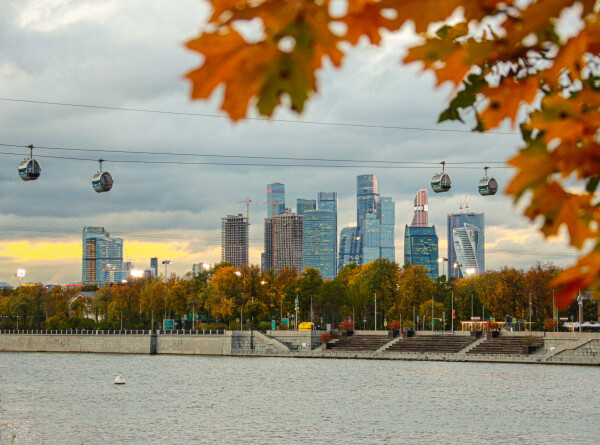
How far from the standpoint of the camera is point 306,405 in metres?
38.0

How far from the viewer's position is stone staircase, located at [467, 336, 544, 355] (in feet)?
219

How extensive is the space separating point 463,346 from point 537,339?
7.29 metres

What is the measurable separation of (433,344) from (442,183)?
47167 mm

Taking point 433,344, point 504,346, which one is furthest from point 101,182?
point 433,344

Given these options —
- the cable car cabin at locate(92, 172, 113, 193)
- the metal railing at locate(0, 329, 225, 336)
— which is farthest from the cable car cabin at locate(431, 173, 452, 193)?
the metal railing at locate(0, 329, 225, 336)

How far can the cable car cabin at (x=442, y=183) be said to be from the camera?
30.8 m

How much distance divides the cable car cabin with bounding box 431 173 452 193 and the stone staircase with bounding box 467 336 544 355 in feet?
129

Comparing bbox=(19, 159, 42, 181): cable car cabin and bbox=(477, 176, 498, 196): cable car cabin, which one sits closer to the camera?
bbox=(19, 159, 42, 181): cable car cabin

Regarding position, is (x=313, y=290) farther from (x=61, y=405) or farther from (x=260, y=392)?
(x=61, y=405)

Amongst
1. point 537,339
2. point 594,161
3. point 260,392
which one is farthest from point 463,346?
point 594,161

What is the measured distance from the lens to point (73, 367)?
220 ft

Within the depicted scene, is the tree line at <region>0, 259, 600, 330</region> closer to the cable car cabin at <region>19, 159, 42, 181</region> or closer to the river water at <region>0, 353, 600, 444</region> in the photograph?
the river water at <region>0, 353, 600, 444</region>

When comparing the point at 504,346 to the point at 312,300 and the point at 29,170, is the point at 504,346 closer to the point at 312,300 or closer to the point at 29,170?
the point at 312,300

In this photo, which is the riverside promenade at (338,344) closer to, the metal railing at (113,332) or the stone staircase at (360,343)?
the stone staircase at (360,343)
